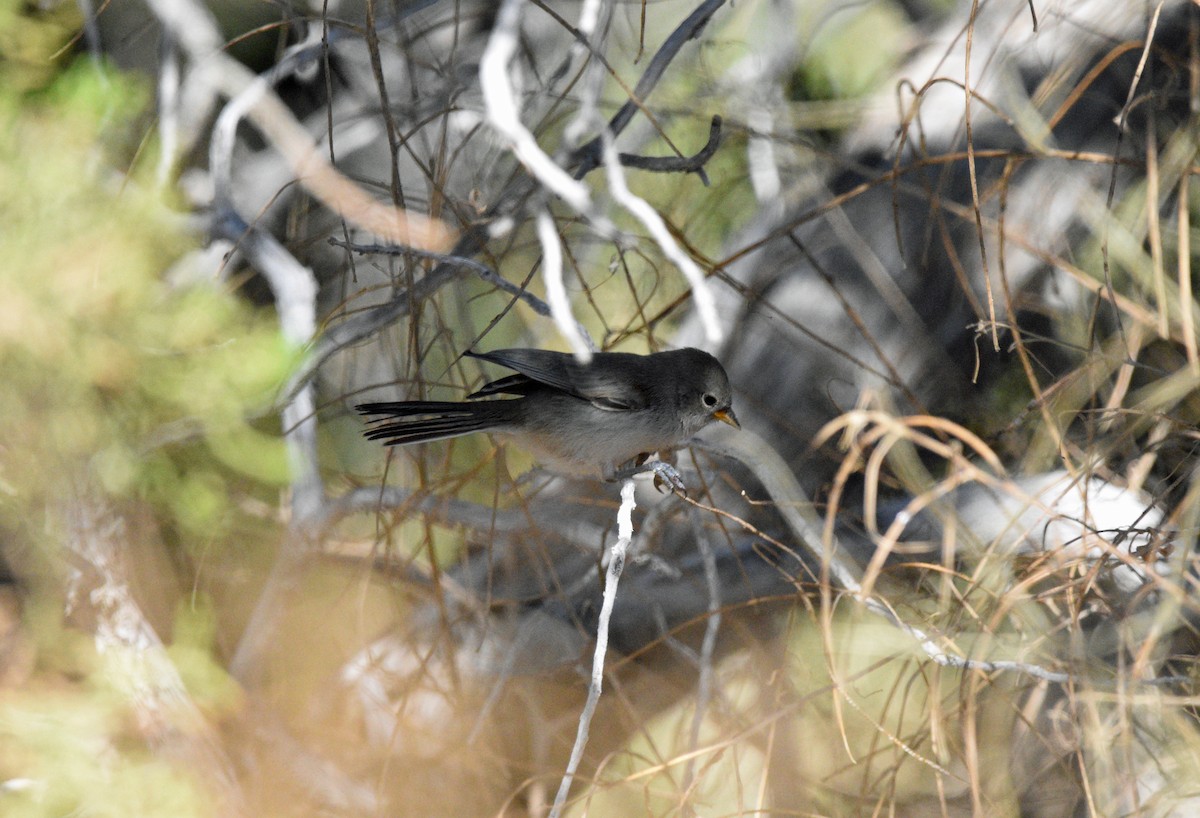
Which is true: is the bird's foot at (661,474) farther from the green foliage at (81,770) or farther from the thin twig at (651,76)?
the green foliage at (81,770)

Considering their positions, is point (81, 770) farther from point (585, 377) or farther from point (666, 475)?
point (666, 475)

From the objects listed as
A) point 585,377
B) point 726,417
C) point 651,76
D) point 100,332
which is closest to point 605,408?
point 585,377

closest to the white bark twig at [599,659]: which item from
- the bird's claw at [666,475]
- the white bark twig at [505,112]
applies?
the bird's claw at [666,475]

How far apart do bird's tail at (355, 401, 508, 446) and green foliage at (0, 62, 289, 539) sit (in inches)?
26.6

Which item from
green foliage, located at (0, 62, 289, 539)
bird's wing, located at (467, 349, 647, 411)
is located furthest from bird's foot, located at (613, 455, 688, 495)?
green foliage, located at (0, 62, 289, 539)

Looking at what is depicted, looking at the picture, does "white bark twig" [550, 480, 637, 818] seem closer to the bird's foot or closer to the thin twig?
the bird's foot

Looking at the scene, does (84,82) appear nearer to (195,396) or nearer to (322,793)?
(195,396)

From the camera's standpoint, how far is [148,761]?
9.96ft

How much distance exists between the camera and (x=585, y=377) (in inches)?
105

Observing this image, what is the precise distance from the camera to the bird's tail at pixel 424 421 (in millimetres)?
2383

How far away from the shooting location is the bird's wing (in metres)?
2.61

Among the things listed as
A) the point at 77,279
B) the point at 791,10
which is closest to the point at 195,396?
the point at 77,279

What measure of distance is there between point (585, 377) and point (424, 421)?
1.50 feet

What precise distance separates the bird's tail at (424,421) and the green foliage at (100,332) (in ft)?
2.22
